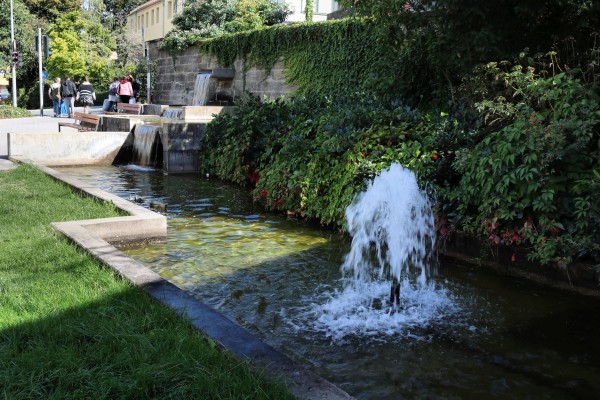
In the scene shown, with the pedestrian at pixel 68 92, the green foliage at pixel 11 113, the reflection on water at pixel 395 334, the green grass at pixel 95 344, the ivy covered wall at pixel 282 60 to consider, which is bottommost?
the reflection on water at pixel 395 334

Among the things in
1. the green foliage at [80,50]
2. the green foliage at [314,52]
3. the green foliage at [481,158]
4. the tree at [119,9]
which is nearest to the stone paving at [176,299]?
the green foliage at [481,158]

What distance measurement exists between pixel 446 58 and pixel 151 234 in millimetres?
4685

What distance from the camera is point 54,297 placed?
402 cm

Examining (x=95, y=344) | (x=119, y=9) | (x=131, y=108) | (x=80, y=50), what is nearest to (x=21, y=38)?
(x=80, y=50)

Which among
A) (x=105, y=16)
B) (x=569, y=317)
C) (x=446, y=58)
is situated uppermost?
(x=105, y=16)

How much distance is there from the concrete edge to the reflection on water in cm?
27

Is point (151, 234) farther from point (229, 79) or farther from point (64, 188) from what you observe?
point (229, 79)

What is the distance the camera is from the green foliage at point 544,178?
5.23m

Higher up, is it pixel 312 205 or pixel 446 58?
pixel 446 58

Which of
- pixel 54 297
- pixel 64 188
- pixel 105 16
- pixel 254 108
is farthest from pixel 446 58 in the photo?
pixel 105 16

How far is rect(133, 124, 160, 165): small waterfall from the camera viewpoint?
1349 cm

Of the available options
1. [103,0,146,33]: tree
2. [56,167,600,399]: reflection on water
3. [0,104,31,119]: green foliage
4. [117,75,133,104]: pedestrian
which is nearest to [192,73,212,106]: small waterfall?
[117,75,133,104]: pedestrian

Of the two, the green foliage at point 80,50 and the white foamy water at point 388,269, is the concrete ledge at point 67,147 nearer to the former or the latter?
the white foamy water at point 388,269

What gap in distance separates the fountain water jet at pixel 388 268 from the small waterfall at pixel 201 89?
51.9 feet
